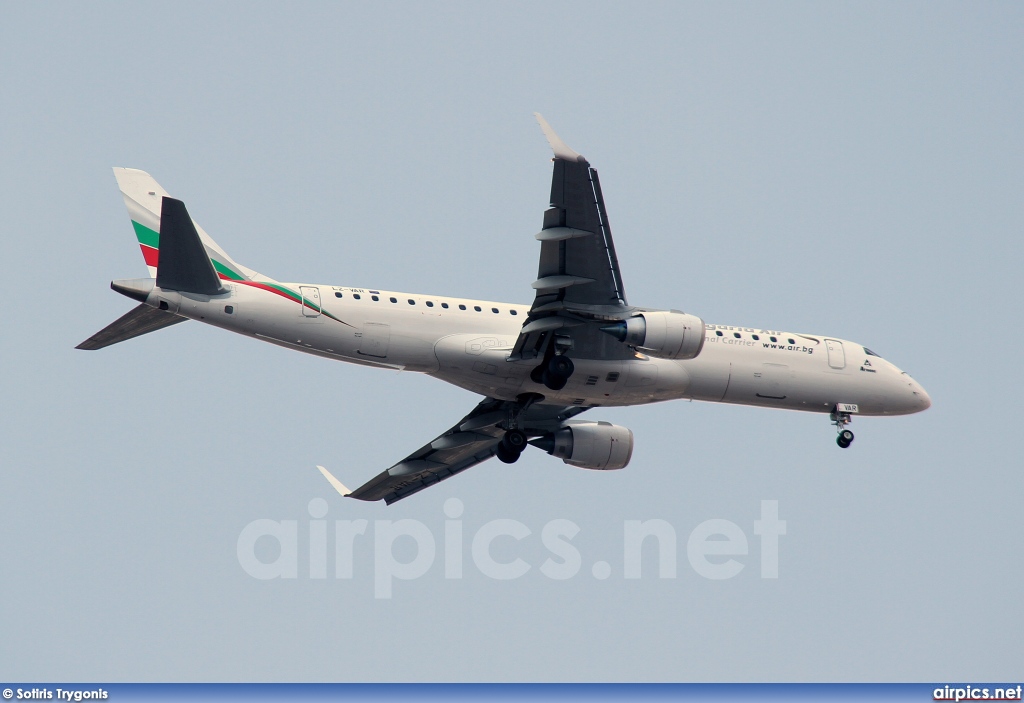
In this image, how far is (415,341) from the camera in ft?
97.8

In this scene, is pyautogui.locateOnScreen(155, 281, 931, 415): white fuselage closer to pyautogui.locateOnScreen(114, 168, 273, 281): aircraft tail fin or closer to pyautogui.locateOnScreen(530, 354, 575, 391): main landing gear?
pyautogui.locateOnScreen(530, 354, 575, 391): main landing gear

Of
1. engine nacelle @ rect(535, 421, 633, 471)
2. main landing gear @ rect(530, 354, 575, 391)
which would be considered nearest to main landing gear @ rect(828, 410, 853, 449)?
engine nacelle @ rect(535, 421, 633, 471)

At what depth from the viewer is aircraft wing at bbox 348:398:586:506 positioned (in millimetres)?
35438

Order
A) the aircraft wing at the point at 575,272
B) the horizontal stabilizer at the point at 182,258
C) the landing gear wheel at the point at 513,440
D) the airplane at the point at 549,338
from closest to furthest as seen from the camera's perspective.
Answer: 1. the aircraft wing at the point at 575,272
2. the horizontal stabilizer at the point at 182,258
3. the airplane at the point at 549,338
4. the landing gear wheel at the point at 513,440

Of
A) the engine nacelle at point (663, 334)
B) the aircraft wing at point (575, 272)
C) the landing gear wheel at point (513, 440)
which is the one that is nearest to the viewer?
the aircraft wing at point (575, 272)

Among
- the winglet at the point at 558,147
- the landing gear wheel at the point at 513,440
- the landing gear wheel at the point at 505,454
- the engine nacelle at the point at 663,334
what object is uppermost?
the winglet at the point at 558,147

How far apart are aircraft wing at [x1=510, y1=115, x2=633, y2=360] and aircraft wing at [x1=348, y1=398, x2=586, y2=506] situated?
4.59 metres

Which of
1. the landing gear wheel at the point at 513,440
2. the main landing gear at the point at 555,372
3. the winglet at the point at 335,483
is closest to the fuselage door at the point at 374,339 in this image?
the main landing gear at the point at 555,372

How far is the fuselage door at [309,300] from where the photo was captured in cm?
2897

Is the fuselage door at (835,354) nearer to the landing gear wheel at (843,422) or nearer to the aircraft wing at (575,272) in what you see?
the landing gear wheel at (843,422)

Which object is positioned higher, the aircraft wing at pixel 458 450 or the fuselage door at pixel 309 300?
the fuselage door at pixel 309 300

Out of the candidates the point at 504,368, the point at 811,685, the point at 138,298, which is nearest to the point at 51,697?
the point at 138,298

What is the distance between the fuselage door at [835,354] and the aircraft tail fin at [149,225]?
1641 centimetres

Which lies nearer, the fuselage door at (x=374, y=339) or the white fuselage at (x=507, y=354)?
the white fuselage at (x=507, y=354)
